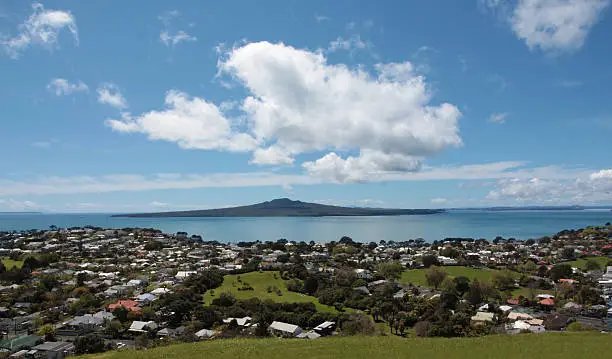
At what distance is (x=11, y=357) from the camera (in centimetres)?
1681

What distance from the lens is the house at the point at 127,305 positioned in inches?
1000

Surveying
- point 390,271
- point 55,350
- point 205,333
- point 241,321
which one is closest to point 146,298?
point 241,321

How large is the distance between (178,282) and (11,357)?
19.9 meters

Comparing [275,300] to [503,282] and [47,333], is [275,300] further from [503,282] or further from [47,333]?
[503,282]

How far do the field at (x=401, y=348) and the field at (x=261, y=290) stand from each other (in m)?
13.9

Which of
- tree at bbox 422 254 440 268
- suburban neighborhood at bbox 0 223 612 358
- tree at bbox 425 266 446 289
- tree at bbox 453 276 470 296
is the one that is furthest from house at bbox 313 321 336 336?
tree at bbox 422 254 440 268

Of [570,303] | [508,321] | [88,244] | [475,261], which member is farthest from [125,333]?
[88,244]

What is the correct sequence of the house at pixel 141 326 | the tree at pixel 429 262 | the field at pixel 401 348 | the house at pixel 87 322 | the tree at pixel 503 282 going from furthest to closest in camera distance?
the tree at pixel 429 262, the tree at pixel 503 282, the house at pixel 87 322, the house at pixel 141 326, the field at pixel 401 348

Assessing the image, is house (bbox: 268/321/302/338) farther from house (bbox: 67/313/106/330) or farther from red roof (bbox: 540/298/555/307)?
red roof (bbox: 540/298/555/307)

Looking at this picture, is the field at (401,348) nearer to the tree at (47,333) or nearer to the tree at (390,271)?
the tree at (47,333)

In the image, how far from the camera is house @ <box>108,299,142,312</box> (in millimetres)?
25391

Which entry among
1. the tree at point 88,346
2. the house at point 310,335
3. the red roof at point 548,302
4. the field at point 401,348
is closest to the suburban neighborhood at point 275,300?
the tree at point 88,346

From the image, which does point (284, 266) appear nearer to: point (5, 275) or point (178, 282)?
point (178, 282)

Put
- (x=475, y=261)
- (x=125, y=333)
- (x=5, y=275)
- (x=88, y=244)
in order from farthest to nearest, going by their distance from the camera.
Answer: (x=88, y=244), (x=475, y=261), (x=5, y=275), (x=125, y=333)
